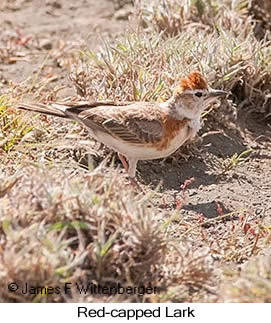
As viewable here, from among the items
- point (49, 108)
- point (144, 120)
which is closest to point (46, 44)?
point (49, 108)

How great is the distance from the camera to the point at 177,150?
7824 millimetres

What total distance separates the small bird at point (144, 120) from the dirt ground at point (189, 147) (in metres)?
0.39

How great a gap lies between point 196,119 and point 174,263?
1.65 m

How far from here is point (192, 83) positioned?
23.5 feet

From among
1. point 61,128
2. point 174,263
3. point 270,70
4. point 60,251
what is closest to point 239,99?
point 270,70

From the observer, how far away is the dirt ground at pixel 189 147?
290 inches

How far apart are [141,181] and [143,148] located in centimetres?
47

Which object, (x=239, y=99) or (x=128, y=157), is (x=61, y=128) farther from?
(x=239, y=99)

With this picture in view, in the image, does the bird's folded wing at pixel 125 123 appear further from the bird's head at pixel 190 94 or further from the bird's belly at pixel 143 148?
the bird's head at pixel 190 94

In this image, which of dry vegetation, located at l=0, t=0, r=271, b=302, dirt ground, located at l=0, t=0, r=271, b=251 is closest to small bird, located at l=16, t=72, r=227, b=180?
dry vegetation, located at l=0, t=0, r=271, b=302

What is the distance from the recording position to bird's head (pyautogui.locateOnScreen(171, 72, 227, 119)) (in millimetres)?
7188

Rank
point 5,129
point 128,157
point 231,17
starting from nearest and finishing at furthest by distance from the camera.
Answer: point 128,157
point 5,129
point 231,17

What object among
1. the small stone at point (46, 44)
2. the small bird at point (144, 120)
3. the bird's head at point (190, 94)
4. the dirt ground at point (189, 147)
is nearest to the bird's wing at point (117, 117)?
the small bird at point (144, 120)

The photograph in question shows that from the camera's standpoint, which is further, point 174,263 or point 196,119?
point 196,119
